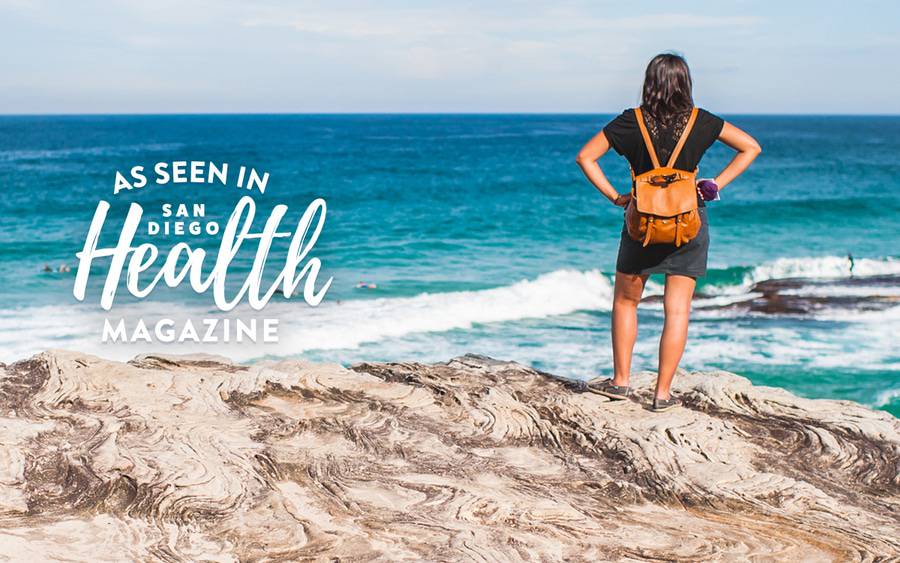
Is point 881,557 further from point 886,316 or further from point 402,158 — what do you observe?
point 402,158

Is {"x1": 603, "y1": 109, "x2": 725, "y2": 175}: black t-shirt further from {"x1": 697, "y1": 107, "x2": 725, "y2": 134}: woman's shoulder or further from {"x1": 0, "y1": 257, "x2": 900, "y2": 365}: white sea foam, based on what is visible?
{"x1": 0, "y1": 257, "x2": 900, "y2": 365}: white sea foam

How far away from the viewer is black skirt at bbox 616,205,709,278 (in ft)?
17.2

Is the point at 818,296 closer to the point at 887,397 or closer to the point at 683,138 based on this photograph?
the point at 887,397

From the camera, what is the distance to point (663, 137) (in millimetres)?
4973

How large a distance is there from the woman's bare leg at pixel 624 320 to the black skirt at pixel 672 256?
105 mm

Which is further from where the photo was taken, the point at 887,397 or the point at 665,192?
the point at 887,397

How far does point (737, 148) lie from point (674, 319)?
1.05 meters

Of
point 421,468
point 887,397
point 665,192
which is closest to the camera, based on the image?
point 421,468

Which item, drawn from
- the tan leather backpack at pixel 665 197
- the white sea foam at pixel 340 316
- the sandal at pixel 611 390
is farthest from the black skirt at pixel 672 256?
the white sea foam at pixel 340 316

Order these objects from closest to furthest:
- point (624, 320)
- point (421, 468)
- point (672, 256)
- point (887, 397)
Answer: point (421, 468) < point (672, 256) < point (624, 320) < point (887, 397)

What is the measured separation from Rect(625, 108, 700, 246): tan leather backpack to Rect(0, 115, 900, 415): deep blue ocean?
271 inches

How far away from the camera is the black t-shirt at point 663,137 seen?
4953 millimetres

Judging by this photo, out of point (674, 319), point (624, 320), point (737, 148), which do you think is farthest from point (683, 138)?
point (624, 320)

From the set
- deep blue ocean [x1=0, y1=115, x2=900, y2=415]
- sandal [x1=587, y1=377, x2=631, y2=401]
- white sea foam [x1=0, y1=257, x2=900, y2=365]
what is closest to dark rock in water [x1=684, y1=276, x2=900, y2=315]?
deep blue ocean [x1=0, y1=115, x2=900, y2=415]
